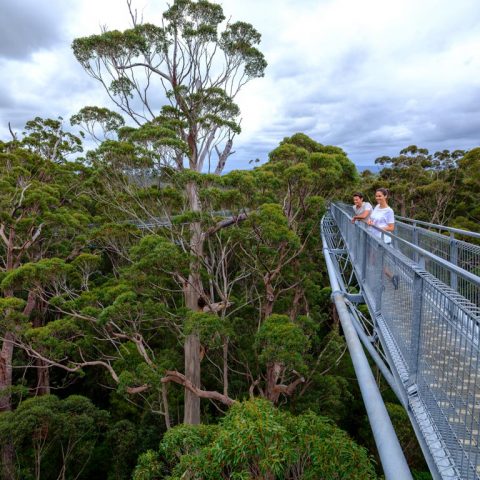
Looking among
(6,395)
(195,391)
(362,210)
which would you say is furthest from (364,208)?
(6,395)

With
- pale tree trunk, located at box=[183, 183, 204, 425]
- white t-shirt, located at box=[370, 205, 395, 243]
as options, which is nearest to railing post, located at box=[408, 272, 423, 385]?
white t-shirt, located at box=[370, 205, 395, 243]

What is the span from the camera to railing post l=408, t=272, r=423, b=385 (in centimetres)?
208

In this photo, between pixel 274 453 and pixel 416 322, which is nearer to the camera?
pixel 416 322

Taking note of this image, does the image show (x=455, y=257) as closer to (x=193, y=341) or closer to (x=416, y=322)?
(x=416, y=322)

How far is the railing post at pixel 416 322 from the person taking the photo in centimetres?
208

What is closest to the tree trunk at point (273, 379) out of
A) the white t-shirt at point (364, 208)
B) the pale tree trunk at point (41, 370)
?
the white t-shirt at point (364, 208)

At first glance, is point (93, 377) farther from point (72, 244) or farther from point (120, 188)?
point (120, 188)

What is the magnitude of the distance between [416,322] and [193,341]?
8719 millimetres

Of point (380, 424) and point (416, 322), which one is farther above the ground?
point (416, 322)

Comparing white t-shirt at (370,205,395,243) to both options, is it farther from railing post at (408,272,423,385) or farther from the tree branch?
the tree branch

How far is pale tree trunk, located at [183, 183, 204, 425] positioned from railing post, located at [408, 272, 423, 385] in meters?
7.84

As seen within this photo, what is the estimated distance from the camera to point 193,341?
10250 mm

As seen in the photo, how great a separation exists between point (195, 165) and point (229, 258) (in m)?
3.16

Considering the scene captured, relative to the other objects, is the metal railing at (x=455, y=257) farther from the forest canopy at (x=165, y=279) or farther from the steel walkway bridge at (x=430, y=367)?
the forest canopy at (x=165, y=279)
